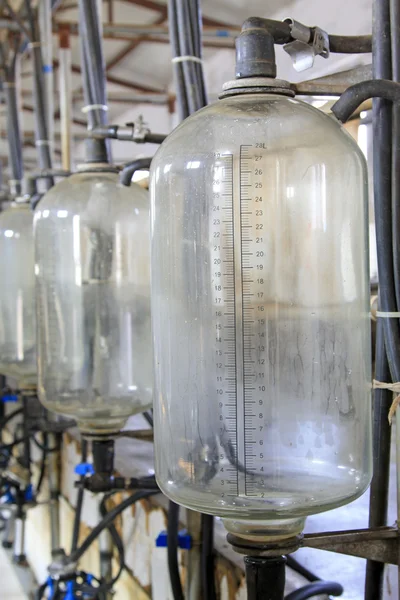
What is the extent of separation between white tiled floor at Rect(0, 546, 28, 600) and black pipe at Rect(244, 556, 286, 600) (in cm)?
238

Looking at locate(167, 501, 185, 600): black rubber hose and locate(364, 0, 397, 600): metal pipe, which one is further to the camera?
locate(167, 501, 185, 600): black rubber hose

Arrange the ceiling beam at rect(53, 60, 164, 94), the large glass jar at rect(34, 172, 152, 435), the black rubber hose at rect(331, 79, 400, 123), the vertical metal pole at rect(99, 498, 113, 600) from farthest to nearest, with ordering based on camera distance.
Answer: the ceiling beam at rect(53, 60, 164, 94), the vertical metal pole at rect(99, 498, 113, 600), the large glass jar at rect(34, 172, 152, 435), the black rubber hose at rect(331, 79, 400, 123)

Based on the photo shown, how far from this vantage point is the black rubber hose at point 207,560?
1.27m

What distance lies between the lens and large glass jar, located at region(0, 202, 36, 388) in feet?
6.59

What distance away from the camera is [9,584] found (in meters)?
3.08

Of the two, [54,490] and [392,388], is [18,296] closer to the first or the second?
[54,490]

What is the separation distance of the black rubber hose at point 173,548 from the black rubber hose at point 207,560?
5cm

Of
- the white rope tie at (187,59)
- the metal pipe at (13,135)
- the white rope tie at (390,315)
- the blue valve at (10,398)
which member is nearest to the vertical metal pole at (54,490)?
the blue valve at (10,398)

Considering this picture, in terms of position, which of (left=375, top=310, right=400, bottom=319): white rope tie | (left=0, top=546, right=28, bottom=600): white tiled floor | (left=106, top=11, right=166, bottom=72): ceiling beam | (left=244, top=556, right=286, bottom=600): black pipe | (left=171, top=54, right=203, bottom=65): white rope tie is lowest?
(left=0, top=546, right=28, bottom=600): white tiled floor

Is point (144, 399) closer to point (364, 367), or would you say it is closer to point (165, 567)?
point (165, 567)

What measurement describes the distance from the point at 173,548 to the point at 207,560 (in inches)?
2.6

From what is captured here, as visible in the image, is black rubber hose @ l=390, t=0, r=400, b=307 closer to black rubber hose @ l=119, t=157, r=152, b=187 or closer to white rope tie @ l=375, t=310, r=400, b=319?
white rope tie @ l=375, t=310, r=400, b=319

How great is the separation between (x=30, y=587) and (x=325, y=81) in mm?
2602

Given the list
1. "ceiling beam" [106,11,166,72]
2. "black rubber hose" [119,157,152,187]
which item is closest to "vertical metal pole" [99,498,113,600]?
"black rubber hose" [119,157,152,187]
